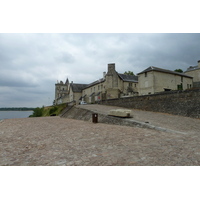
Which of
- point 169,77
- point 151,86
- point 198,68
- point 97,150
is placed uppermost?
point 198,68

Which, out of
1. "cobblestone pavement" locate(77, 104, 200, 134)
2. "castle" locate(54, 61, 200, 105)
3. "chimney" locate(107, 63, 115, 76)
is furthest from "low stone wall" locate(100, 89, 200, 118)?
"chimney" locate(107, 63, 115, 76)

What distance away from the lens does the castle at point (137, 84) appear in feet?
93.1

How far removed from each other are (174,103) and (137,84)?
88.5 feet

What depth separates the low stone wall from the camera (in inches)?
538

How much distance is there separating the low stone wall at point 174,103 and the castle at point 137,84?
32.6 feet

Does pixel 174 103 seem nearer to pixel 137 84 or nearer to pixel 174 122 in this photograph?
pixel 174 122

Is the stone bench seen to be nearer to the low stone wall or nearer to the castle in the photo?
the low stone wall

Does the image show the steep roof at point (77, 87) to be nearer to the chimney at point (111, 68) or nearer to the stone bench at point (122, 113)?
the chimney at point (111, 68)

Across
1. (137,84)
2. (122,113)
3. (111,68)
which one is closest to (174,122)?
(122,113)

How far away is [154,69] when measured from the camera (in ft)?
90.6

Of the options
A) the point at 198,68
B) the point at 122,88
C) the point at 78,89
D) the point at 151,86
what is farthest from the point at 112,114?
the point at 78,89

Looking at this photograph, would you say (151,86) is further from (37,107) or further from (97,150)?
(37,107)

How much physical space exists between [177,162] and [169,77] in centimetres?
2958

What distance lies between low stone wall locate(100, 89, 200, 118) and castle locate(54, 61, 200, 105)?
995cm
